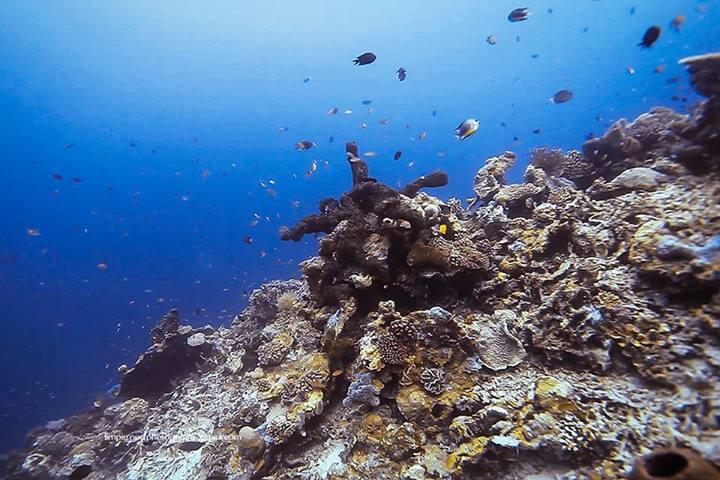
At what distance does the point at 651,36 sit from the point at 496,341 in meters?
7.89

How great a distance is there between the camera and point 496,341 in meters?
4.65

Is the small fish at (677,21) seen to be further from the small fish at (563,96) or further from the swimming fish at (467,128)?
the swimming fish at (467,128)

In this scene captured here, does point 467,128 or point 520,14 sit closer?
point 467,128

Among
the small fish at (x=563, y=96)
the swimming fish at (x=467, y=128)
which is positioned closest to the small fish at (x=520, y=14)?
the small fish at (x=563, y=96)

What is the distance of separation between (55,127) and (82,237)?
2875 cm

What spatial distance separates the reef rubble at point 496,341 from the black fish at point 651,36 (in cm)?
164

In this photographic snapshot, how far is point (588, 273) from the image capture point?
4590mm

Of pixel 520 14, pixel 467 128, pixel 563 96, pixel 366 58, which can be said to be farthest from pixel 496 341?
pixel 563 96

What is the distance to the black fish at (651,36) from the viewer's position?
7477 millimetres

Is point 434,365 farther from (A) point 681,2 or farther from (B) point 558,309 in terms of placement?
(A) point 681,2

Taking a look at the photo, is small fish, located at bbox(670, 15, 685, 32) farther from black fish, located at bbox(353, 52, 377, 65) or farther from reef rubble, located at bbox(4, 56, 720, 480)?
black fish, located at bbox(353, 52, 377, 65)

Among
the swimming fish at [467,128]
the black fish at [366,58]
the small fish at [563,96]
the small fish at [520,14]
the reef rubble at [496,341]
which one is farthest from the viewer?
the small fish at [563,96]

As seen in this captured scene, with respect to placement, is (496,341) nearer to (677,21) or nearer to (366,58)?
(366,58)

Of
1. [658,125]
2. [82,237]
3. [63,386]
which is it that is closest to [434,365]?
[658,125]
